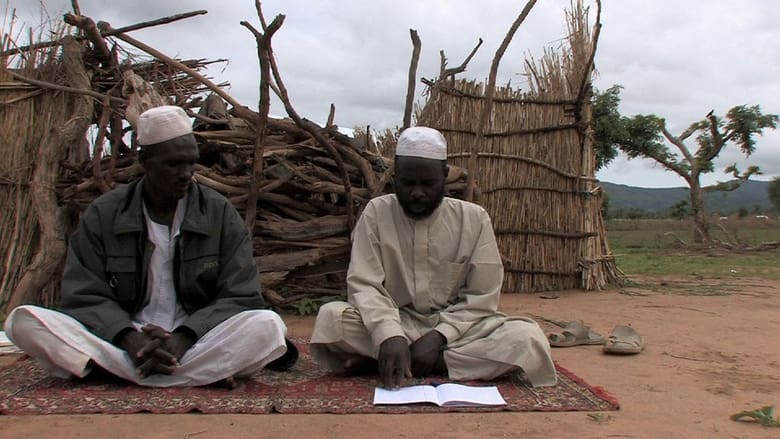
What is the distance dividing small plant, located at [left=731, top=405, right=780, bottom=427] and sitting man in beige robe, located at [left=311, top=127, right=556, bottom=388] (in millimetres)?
809

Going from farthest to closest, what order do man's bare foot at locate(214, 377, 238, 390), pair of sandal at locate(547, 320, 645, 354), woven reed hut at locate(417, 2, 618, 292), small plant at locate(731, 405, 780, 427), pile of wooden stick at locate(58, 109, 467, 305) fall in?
woven reed hut at locate(417, 2, 618, 292)
pile of wooden stick at locate(58, 109, 467, 305)
pair of sandal at locate(547, 320, 645, 354)
man's bare foot at locate(214, 377, 238, 390)
small plant at locate(731, 405, 780, 427)

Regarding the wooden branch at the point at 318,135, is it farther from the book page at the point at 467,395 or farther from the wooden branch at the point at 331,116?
the book page at the point at 467,395

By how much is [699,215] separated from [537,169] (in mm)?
8764

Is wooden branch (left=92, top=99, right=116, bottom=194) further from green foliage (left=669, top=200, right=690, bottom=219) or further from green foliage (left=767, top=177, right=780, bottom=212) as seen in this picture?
green foliage (left=767, top=177, right=780, bottom=212)

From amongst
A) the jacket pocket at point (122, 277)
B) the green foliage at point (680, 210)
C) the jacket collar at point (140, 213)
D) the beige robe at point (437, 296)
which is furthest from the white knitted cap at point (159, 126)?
the green foliage at point (680, 210)

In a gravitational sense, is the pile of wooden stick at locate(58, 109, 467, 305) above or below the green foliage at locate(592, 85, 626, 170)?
below

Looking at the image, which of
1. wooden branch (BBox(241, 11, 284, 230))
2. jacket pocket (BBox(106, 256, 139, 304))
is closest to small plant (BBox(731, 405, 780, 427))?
jacket pocket (BBox(106, 256, 139, 304))

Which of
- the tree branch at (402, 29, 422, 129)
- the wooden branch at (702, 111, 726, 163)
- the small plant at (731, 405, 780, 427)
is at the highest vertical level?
the wooden branch at (702, 111, 726, 163)

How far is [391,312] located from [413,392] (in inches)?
16.3

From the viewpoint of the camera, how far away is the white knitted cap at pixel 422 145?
132 inches

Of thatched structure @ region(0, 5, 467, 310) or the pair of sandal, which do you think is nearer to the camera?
the pair of sandal

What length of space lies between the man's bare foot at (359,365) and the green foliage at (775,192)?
3229 centimetres

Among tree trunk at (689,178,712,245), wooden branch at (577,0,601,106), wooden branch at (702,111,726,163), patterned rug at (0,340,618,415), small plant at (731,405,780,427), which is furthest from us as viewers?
wooden branch at (702,111,726,163)

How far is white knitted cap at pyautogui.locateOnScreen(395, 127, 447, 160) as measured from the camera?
3.35 metres
